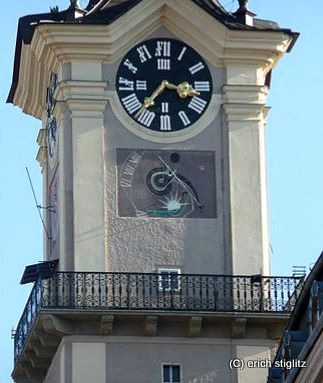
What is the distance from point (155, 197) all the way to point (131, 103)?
5.58 feet

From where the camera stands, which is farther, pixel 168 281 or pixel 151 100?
pixel 151 100

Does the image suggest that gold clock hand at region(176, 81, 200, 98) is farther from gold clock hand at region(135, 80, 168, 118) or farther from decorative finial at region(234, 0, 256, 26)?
decorative finial at region(234, 0, 256, 26)

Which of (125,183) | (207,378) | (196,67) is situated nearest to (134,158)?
(125,183)

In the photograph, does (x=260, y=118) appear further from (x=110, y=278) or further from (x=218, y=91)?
(x=110, y=278)

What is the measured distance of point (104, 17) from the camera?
42781 mm

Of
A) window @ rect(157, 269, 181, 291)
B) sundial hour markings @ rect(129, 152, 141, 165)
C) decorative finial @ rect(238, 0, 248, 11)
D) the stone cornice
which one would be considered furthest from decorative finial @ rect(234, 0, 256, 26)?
window @ rect(157, 269, 181, 291)

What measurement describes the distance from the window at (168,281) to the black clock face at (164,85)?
2.55 meters

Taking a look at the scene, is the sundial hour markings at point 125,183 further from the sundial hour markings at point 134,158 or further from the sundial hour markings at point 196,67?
the sundial hour markings at point 196,67

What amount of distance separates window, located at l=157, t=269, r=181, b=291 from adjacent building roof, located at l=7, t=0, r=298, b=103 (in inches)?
174

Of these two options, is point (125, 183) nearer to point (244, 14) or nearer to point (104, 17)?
point (104, 17)

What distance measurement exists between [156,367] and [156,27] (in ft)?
19.6

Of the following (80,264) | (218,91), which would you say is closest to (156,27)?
(218,91)

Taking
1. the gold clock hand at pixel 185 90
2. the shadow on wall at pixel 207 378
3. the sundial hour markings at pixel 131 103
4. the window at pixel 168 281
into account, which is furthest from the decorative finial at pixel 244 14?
the shadow on wall at pixel 207 378

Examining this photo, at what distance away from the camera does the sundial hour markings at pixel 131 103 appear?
42688 millimetres
